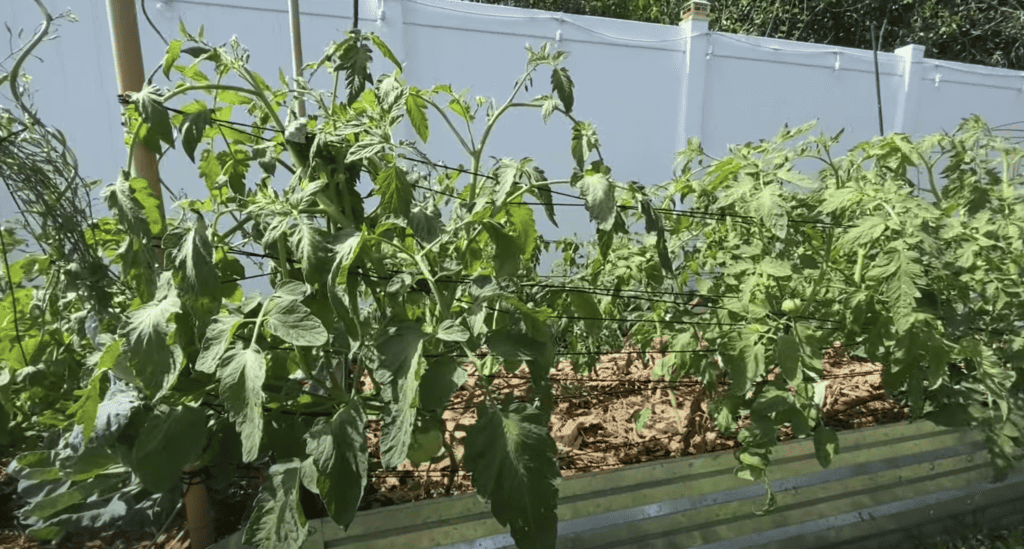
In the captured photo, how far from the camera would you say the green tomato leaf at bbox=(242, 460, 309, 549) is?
1270mm

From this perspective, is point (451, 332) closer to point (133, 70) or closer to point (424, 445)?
point (424, 445)

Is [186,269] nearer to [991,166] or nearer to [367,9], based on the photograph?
[991,166]

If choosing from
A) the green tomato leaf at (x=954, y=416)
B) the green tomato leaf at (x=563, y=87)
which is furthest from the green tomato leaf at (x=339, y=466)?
the green tomato leaf at (x=954, y=416)

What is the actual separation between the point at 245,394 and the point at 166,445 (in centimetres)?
25

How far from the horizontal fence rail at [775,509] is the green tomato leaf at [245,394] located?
462 millimetres

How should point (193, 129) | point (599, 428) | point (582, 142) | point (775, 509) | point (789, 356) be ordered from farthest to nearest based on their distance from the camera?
point (599, 428) → point (775, 509) → point (789, 356) → point (582, 142) → point (193, 129)

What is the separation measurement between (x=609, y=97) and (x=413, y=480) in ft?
18.4

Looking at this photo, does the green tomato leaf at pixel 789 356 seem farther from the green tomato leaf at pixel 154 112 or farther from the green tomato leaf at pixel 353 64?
the green tomato leaf at pixel 154 112

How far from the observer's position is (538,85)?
6.54 meters

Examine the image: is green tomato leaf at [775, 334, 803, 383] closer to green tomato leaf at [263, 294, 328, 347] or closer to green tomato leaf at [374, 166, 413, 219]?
green tomato leaf at [374, 166, 413, 219]

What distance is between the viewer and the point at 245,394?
3.89 feet

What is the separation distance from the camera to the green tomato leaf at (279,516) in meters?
1.27

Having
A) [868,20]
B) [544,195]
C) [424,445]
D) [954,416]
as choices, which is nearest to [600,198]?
[544,195]

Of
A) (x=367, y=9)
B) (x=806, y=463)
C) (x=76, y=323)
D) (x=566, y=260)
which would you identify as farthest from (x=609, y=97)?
(x=76, y=323)
